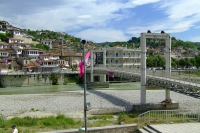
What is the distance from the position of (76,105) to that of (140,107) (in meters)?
6.42

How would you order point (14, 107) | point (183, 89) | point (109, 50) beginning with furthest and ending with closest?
point (109, 50), point (14, 107), point (183, 89)

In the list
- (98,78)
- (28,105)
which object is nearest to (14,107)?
(28,105)

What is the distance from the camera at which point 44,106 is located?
22688mm

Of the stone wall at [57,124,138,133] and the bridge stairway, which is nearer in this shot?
the stone wall at [57,124,138,133]

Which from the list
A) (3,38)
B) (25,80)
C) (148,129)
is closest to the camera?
(148,129)

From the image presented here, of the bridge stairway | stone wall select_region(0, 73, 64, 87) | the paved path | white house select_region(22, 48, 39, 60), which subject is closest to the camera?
the paved path

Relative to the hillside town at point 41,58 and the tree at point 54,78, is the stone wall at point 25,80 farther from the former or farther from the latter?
the hillside town at point 41,58

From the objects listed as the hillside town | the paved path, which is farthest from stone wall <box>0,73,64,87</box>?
the paved path

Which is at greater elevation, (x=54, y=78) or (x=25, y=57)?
(x=25, y=57)

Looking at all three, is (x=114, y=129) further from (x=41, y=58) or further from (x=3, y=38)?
(x=3, y=38)

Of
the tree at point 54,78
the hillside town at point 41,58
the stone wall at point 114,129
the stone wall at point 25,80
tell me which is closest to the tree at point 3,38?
the hillside town at point 41,58

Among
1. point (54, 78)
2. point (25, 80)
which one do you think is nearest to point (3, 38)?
point (25, 80)

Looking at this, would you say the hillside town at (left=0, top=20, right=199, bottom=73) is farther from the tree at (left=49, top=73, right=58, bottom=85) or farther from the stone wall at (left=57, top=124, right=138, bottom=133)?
the stone wall at (left=57, top=124, right=138, bottom=133)

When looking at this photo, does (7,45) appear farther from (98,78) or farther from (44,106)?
(44,106)
